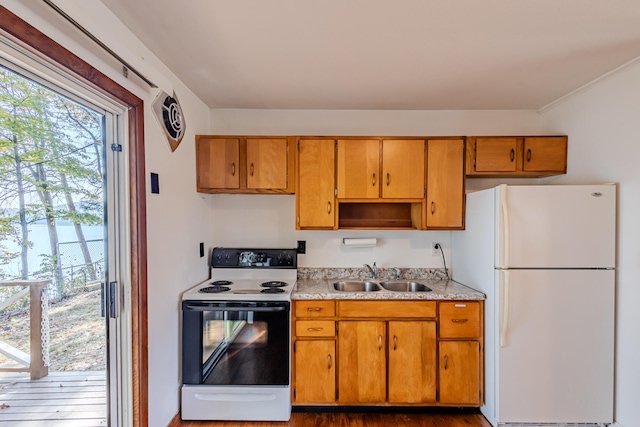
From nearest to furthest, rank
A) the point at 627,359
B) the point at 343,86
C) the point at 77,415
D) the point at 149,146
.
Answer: the point at 77,415, the point at 149,146, the point at 627,359, the point at 343,86

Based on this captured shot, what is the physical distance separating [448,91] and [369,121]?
0.71 metres

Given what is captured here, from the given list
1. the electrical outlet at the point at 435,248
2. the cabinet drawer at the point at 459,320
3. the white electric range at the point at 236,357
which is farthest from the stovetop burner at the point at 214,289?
the electrical outlet at the point at 435,248

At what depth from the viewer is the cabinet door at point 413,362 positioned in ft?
7.34

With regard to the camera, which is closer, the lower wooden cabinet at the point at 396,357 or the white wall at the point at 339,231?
the lower wooden cabinet at the point at 396,357

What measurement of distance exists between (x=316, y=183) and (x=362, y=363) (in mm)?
1433

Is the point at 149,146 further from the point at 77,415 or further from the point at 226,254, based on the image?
the point at 77,415

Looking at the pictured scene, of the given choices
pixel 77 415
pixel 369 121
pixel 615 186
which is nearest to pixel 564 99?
pixel 615 186

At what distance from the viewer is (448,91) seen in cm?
237

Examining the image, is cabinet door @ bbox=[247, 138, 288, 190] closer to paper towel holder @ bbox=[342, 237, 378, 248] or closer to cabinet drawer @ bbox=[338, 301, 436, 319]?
paper towel holder @ bbox=[342, 237, 378, 248]

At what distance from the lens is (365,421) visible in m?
2.20

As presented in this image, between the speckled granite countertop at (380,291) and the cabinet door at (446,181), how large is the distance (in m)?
0.54

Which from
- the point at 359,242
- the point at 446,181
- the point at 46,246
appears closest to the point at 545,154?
the point at 446,181

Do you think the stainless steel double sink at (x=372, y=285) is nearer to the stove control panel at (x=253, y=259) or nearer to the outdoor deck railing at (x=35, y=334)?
the stove control panel at (x=253, y=259)

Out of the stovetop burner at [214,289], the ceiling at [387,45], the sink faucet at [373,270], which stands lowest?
the stovetop burner at [214,289]
